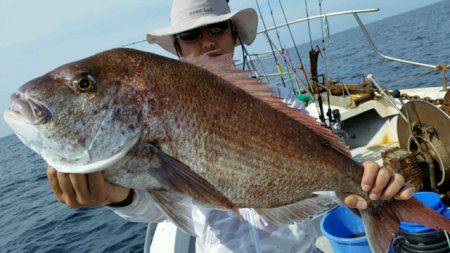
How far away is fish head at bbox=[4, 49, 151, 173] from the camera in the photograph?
1536 millimetres

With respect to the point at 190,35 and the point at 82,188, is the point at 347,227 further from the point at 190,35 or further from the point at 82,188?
the point at 82,188

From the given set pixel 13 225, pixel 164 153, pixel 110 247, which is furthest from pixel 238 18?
pixel 13 225

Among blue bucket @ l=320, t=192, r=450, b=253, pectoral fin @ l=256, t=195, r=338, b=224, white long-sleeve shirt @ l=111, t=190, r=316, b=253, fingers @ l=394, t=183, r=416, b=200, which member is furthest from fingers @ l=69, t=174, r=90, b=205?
blue bucket @ l=320, t=192, r=450, b=253

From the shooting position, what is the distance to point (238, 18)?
304 cm

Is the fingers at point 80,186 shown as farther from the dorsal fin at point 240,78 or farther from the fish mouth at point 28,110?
the dorsal fin at point 240,78

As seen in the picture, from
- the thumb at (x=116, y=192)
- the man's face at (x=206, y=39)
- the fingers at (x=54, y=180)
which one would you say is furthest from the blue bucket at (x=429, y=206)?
the fingers at (x=54, y=180)

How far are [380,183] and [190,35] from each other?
1.74 metres

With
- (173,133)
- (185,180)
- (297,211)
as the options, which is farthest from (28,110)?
(297,211)

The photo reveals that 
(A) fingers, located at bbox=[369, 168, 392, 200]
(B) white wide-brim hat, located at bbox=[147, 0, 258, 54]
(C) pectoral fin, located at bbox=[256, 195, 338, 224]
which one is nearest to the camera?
(C) pectoral fin, located at bbox=[256, 195, 338, 224]

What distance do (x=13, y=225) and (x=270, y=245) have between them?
19.3m

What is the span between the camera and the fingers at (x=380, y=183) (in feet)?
6.89

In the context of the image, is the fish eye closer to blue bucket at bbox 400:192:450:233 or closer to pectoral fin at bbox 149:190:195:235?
pectoral fin at bbox 149:190:195:235

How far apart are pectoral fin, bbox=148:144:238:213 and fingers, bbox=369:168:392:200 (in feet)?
3.14

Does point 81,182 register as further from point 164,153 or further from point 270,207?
point 270,207
